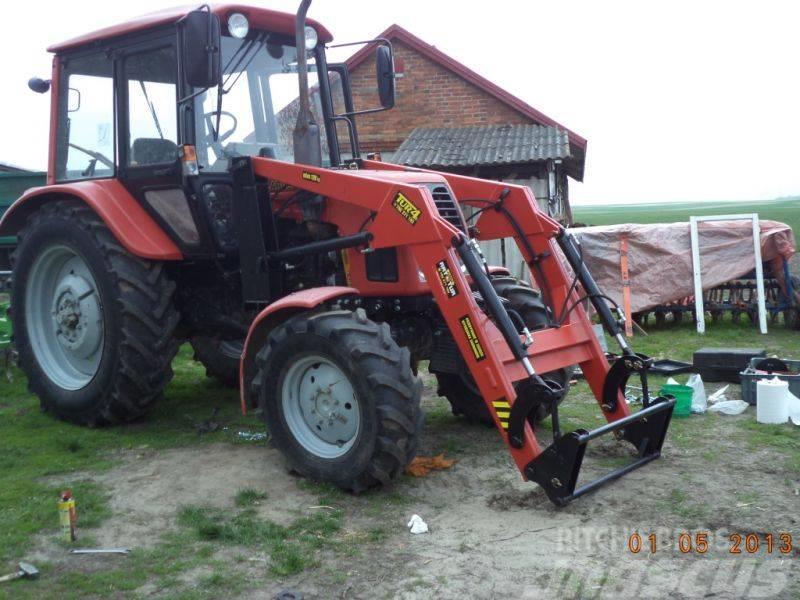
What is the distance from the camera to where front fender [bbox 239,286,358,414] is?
17.0ft

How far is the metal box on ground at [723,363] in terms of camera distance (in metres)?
7.78

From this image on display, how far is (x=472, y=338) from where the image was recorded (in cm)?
486

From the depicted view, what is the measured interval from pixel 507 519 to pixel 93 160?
4204 mm

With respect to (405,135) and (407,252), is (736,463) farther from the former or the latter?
(405,135)

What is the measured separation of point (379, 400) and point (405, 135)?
1283cm

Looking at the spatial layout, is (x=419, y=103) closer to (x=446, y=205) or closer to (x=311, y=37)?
(x=311, y=37)

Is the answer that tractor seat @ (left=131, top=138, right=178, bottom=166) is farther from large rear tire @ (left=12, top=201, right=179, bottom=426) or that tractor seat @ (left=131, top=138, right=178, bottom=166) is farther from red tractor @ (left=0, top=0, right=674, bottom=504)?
large rear tire @ (left=12, top=201, right=179, bottom=426)

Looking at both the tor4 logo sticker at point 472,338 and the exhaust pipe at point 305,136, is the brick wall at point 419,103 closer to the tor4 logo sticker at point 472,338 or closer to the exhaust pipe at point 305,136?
the exhaust pipe at point 305,136

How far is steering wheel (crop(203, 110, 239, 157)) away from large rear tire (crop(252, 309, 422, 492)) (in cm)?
159

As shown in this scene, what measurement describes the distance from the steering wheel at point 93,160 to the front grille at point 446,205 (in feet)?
8.39

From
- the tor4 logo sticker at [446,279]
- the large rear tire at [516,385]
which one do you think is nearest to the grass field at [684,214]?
the large rear tire at [516,385]

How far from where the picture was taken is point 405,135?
17094mm

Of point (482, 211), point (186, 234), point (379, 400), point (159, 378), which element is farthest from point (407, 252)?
point (159, 378)

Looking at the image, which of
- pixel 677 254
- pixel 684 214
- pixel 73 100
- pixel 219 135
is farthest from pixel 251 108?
pixel 684 214
